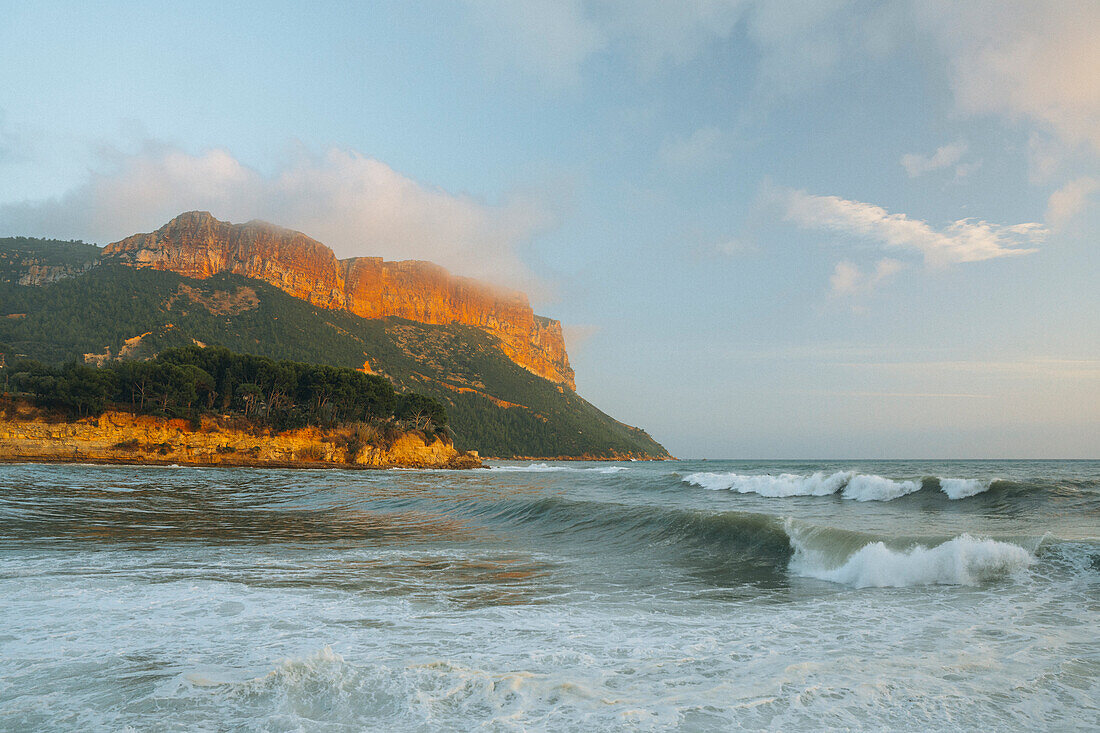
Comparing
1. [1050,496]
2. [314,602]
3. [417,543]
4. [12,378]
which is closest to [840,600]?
[314,602]

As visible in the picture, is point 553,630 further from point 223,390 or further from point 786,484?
point 223,390

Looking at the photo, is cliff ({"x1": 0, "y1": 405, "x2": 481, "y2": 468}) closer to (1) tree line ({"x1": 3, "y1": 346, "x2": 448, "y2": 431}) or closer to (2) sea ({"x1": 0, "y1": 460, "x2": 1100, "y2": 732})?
(1) tree line ({"x1": 3, "y1": 346, "x2": 448, "y2": 431})

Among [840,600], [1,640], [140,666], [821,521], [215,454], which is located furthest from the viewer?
[215,454]

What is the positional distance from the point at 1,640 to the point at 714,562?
9.62 metres

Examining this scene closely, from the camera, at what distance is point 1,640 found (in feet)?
16.2

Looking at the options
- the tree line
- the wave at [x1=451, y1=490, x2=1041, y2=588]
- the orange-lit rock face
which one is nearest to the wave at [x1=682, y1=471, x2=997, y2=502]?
the wave at [x1=451, y1=490, x2=1041, y2=588]

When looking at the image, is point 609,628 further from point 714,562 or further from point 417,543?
point 417,543

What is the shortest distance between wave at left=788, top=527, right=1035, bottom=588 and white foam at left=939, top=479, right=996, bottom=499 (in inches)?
583

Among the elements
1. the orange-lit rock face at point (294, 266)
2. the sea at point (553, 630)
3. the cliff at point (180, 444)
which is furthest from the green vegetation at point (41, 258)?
the sea at point (553, 630)

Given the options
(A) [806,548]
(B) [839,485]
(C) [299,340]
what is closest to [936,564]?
(A) [806,548]

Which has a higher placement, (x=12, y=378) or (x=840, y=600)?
(x=12, y=378)

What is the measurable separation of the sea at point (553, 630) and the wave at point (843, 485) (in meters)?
9.24

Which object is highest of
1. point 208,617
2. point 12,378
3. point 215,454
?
point 12,378

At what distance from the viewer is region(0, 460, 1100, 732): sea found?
3.69 meters
